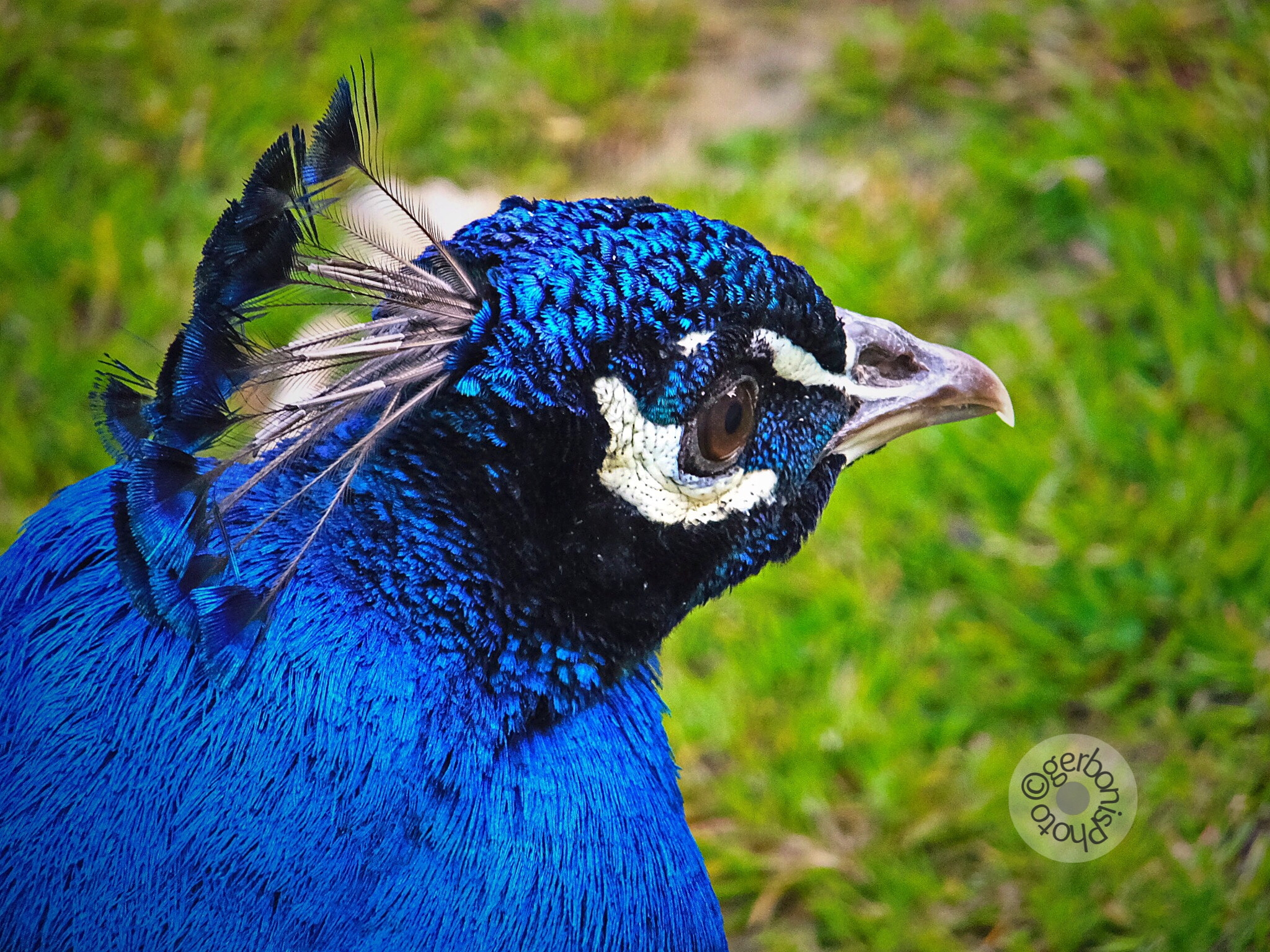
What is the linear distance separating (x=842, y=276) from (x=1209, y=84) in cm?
139

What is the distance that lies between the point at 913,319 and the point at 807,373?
200 centimetres

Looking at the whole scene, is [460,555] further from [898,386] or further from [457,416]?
[898,386]

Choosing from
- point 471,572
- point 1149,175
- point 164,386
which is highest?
point 1149,175

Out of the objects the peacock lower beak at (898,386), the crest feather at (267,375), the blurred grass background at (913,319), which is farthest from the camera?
the blurred grass background at (913,319)

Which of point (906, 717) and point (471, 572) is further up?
point (471, 572)

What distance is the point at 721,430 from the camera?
153 cm

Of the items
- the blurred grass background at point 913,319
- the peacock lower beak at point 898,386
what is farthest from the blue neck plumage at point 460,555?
the blurred grass background at point 913,319

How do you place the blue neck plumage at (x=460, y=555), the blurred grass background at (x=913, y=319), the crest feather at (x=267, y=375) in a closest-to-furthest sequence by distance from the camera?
the crest feather at (x=267, y=375), the blue neck plumage at (x=460, y=555), the blurred grass background at (x=913, y=319)

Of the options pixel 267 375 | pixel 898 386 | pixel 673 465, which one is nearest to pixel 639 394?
pixel 673 465

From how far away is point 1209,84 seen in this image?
3.67m

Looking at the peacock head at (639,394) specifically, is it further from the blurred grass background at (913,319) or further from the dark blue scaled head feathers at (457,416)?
the blurred grass background at (913,319)

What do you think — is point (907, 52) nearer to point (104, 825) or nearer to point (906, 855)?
point (906, 855)

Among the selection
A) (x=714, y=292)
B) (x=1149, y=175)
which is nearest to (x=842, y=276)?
(x=1149, y=175)

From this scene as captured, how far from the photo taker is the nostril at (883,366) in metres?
1.76
